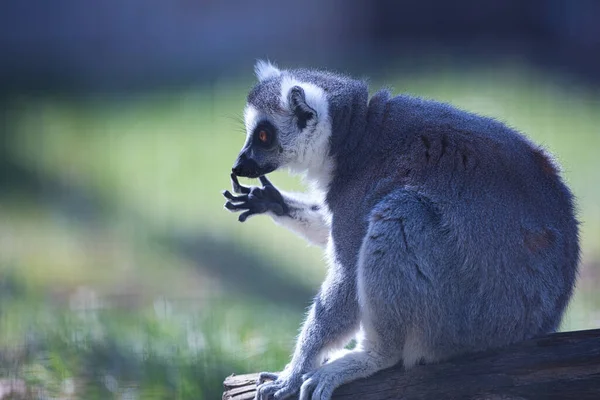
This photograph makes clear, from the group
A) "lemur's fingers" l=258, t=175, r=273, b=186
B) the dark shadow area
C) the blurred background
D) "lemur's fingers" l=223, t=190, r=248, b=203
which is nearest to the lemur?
"lemur's fingers" l=223, t=190, r=248, b=203

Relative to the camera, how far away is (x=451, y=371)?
3.93 metres

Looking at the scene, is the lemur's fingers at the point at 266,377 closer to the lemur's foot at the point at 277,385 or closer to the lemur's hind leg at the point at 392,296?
the lemur's foot at the point at 277,385

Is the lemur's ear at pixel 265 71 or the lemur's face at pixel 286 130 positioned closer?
the lemur's face at pixel 286 130

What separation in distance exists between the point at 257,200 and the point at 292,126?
626 mm

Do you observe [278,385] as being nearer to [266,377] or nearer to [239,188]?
[266,377]

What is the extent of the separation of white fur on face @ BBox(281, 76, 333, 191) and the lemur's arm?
1.37ft

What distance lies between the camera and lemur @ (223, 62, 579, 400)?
13.2 ft

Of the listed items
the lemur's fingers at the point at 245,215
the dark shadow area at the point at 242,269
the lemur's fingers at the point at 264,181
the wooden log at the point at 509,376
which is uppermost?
the lemur's fingers at the point at 264,181

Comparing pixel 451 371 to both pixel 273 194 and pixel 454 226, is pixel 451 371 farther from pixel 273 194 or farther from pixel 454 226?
pixel 273 194

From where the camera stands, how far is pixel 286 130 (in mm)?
4793

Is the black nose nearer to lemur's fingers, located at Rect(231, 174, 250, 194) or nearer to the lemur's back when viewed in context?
lemur's fingers, located at Rect(231, 174, 250, 194)

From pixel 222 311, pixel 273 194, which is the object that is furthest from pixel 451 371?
pixel 222 311

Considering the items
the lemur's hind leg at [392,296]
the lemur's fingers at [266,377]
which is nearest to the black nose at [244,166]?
the lemur's hind leg at [392,296]

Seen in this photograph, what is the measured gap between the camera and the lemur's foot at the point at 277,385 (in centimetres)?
409
